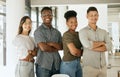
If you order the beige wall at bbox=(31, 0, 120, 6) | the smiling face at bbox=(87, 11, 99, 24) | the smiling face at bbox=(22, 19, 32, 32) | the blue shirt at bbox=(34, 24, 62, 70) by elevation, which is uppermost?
the beige wall at bbox=(31, 0, 120, 6)

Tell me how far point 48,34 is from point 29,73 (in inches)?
24.6

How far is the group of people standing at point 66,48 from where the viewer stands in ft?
9.20

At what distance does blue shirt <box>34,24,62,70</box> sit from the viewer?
9.92 ft

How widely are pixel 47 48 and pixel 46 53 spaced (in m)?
0.13

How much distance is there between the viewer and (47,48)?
2.96m

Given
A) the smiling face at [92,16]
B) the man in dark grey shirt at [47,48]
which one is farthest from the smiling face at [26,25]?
the smiling face at [92,16]

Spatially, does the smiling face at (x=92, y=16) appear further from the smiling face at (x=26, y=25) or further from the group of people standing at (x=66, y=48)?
the smiling face at (x=26, y=25)

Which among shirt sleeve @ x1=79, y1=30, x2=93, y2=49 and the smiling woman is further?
the smiling woman

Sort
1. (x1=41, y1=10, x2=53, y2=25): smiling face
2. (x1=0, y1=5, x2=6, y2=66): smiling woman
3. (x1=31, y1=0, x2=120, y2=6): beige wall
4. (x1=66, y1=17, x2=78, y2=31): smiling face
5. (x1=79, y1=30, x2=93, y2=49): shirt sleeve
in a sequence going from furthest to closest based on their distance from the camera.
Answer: (x1=31, y1=0, x2=120, y2=6): beige wall < (x1=0, y1=5, x2=6, y2=66): smiling woman < (x1=41, y1=10, x2=53, y2=25): smiling face < (x1=66, y1=17, x2=78, y2=31): smiling face < (x1=79, y1=30, x2=93, y2=49): shirt sleeve

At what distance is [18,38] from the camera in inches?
123

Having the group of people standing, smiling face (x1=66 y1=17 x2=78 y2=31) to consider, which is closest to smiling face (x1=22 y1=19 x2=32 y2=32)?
the group of people standing

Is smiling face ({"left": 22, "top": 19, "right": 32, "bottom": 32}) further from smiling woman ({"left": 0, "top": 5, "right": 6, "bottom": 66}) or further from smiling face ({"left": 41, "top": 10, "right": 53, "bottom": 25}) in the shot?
smiling woman ({"left": 0, "top": 5, "right": 6, "bottom": 66})

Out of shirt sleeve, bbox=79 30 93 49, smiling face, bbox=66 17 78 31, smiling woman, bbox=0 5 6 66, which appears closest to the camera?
shirt sleeve, bbox=79 30 93 49

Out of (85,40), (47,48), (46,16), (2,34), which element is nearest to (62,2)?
(2,34)
